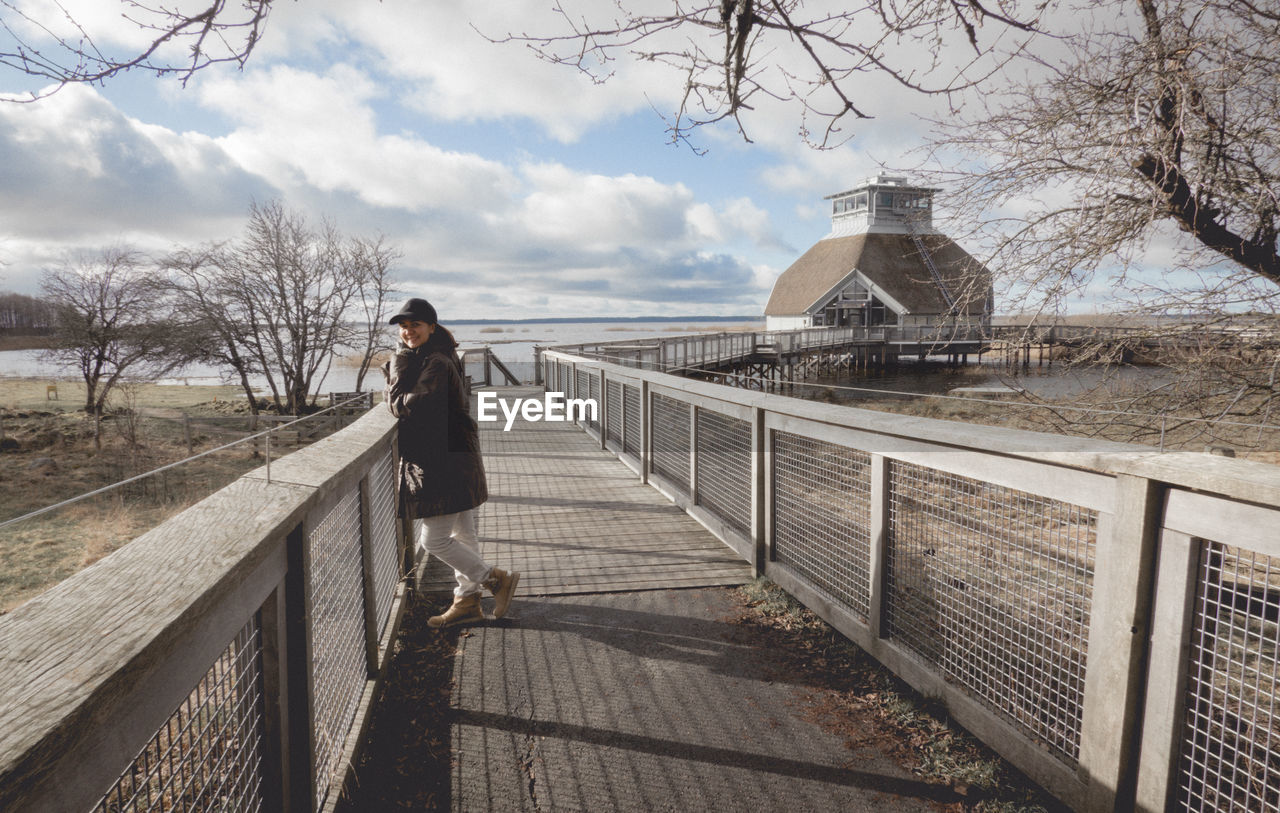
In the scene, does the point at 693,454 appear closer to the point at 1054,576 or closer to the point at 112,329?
the point at 1054,576

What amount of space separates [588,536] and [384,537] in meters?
2.24

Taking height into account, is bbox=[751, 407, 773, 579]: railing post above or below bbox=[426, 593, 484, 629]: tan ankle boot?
above

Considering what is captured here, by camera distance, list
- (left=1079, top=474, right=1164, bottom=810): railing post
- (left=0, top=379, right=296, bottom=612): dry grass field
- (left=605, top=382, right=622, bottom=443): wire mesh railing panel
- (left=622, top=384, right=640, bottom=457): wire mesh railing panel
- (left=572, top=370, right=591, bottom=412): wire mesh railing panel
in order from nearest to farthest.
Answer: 1. (left=1079, top=474, right=1164, bottom=810): railing post
2. (left=622, top=384, right=640, bottom=457): wire mesh railing panel
3. (left=605, top=382, right=622, bottom=443): wire mesh railing panel
4. (left=572, top=370, right=591, bottom=412): wire mesh railing panel
5. (left=0, top=379, right=296, bottom=612): dry grass field

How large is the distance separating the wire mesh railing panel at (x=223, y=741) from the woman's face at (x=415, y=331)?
234 cm

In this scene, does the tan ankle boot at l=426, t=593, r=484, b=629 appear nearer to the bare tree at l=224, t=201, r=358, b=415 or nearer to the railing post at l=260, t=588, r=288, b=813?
the railing post at l=260, t=588, r=288, b=813

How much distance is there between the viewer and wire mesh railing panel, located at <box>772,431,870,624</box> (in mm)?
3848

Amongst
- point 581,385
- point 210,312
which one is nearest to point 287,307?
point 210,312

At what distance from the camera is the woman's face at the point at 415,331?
412cm

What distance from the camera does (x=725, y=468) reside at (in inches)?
227

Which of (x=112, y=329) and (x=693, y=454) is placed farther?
(x=112, y=329)

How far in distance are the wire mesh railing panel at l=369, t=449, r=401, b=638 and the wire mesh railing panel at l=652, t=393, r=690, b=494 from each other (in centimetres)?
278

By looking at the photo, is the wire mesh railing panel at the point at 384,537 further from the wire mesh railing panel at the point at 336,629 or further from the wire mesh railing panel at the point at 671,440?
the wire mesh railing panel at the point at 671,440

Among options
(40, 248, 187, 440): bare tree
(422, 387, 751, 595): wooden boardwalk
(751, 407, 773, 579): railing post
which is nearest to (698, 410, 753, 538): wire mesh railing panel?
(751, 407, 773, 579): railing post

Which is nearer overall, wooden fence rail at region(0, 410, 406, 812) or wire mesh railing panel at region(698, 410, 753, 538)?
wooden fence rail at region(0, 410, 406, 812)
